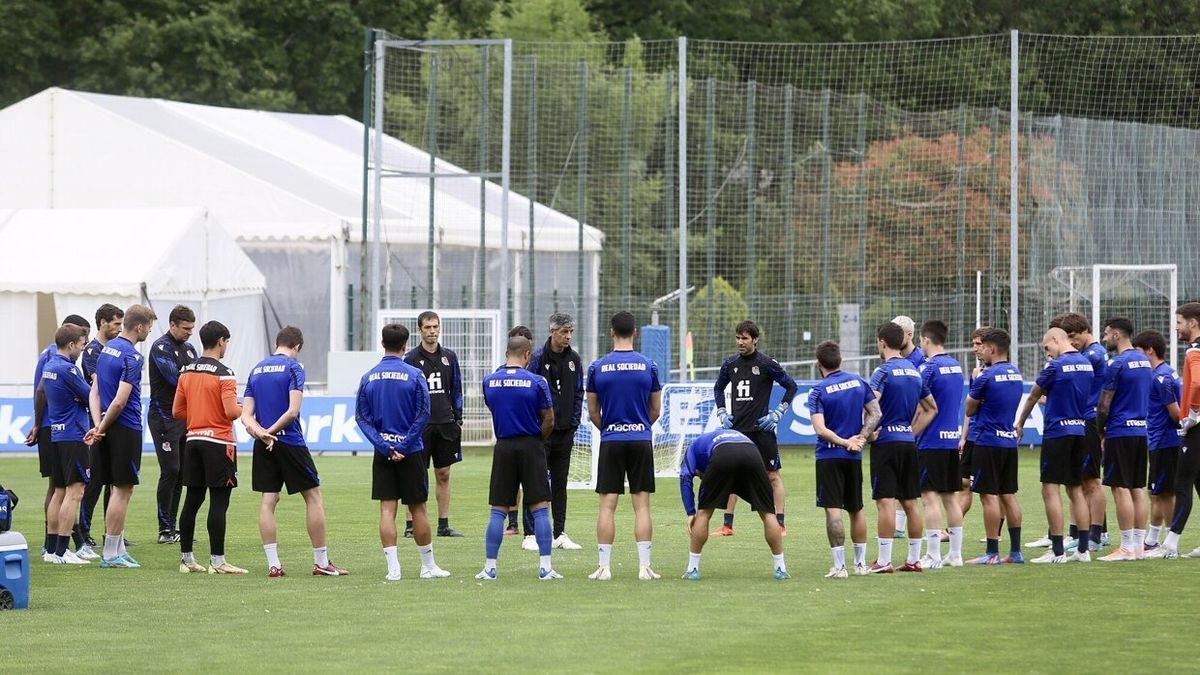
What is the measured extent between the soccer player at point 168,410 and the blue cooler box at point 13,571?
3.20 meters

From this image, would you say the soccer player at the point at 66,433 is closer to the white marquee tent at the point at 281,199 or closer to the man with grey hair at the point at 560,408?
the man with grey hair at the point at 560,408

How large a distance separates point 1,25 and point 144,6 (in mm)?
3994

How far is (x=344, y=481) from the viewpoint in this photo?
21.6 m

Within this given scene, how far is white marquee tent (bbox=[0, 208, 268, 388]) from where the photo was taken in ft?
92.2

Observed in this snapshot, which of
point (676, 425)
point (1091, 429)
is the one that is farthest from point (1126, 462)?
point (676, 425)

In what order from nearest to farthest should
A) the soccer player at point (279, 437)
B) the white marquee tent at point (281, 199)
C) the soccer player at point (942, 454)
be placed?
the soccer player at point (279, 437) → the soccer player at point (942, 454) → the white marquee tent at point (281, 199)

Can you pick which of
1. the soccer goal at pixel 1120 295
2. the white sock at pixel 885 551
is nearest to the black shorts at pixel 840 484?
the white sock at pixel 885 551

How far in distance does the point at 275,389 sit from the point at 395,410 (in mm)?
967

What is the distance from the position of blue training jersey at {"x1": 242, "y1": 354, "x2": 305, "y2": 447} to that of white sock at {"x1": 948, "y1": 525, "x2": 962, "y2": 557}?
4.91 meters

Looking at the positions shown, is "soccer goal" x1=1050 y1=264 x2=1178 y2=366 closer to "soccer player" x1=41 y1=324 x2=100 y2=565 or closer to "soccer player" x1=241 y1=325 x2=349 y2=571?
"soccer player" x1=241 y1=325 x2=349 y2=571

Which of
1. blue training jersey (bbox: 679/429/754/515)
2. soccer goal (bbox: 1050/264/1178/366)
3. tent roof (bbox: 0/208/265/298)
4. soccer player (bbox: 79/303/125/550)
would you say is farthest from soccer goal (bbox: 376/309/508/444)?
blue training jersey (bbox: 679/429/754/515)

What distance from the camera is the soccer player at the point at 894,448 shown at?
40.3ft

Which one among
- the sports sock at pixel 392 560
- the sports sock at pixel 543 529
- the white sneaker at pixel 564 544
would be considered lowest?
the white sneaker at pixel 564 544

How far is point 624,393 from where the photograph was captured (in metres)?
12.0
